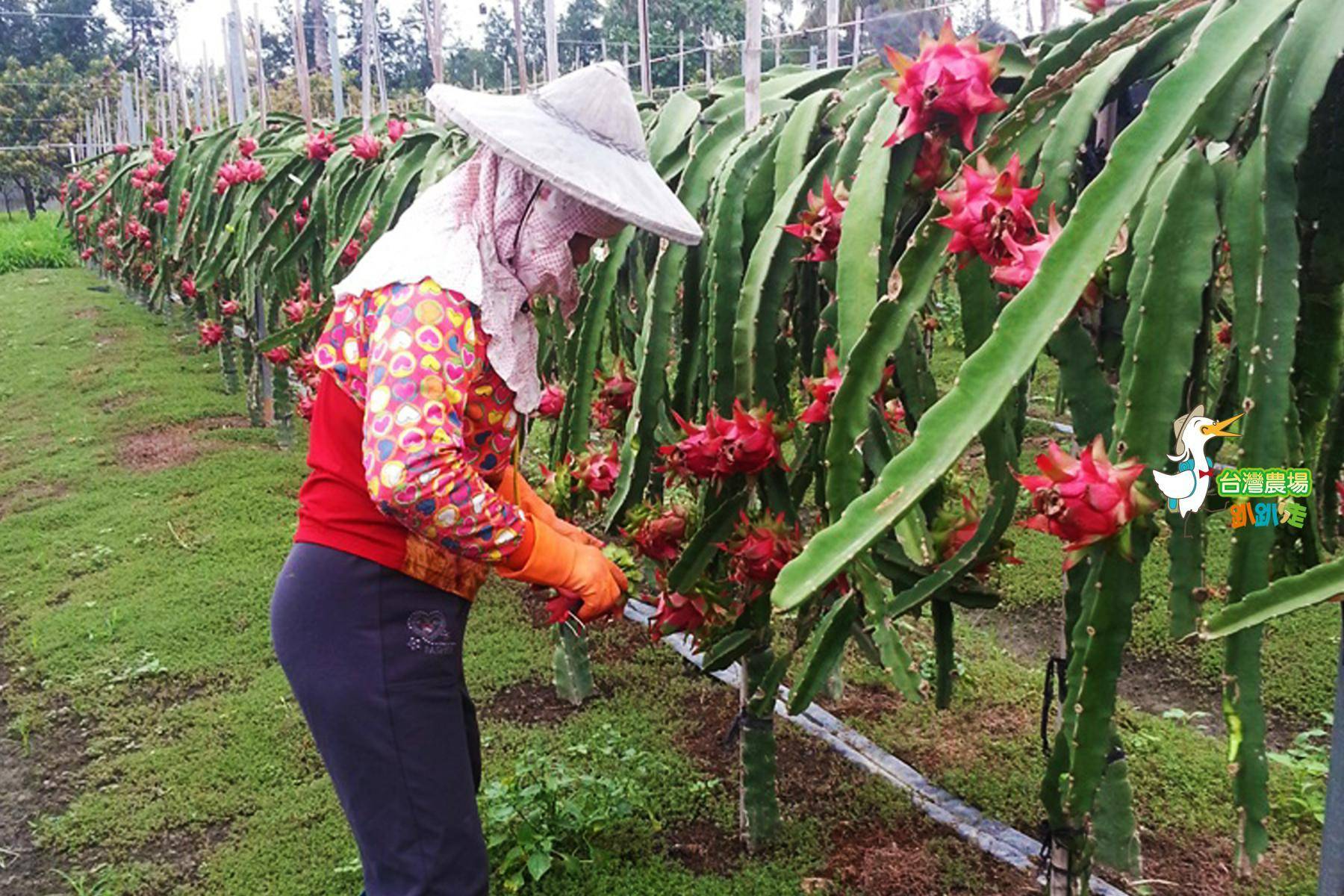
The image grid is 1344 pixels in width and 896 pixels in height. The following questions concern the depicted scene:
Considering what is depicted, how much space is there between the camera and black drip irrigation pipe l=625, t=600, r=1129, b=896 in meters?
2.18

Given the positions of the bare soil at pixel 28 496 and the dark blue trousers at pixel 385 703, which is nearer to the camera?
the dark blue trousers at pixel 385 703

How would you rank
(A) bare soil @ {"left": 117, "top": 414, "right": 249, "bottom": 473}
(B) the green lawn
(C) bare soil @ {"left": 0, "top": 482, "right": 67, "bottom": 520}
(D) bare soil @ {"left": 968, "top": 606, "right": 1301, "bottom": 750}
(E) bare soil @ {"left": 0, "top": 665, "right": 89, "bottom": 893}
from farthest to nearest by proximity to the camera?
(A) bare soil @ {"left": 117, "top": 414, "right": 249, "bottom": 473} → (C) bare soil @ {"left": 0, "top": 482, "right": 67, "bottom": 520} → (D) bare soil @ {"left": 968, "top": 606, "right": 1301, "bottom": 750} → (E) bare soil @ {"left": 0, "top": 665, "right": 89, "bottom": 893} → (B) the green lawn

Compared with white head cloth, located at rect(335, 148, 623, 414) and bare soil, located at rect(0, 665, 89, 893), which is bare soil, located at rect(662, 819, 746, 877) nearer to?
white head cloth, located at rect(335, 148, 623, 414)

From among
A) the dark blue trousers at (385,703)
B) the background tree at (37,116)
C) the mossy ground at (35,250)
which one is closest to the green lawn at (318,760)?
the dark blue trousers at (385,703)

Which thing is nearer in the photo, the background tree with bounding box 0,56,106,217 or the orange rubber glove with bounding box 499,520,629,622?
the orange rubber glove with bounding box 499,520,629,622

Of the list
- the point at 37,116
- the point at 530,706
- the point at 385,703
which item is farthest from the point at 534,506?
the point at 37,116

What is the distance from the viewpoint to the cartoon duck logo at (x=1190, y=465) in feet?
3.72

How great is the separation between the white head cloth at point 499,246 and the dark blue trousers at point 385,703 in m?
0.34

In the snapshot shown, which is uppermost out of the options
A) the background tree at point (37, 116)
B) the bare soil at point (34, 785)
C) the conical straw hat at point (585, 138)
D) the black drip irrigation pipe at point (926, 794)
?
the background tree at point (37, 116)

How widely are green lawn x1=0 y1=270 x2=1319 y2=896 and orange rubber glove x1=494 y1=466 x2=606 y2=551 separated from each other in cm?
76

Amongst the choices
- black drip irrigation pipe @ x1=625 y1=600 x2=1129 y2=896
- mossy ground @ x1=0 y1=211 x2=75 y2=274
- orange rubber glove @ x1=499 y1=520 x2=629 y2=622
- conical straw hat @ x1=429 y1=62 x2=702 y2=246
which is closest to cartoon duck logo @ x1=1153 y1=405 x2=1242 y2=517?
conical straw hat @ x1=429 y1=62 x2=702 y2=246

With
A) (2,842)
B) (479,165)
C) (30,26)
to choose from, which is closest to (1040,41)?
(479,165)

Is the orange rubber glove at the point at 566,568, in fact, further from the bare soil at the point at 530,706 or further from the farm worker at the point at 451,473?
the bare soil at the point at 530,706

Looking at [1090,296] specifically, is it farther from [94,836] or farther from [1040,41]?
[94,836]
